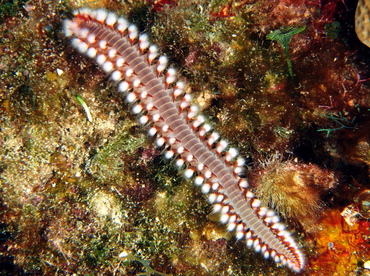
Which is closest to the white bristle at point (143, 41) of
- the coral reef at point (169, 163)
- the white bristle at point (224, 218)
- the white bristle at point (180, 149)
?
the coral reef at point (169, 163)

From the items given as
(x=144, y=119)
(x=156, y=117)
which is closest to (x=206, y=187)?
(x=156, y=117)

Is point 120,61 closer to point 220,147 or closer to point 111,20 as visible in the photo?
point 111,20

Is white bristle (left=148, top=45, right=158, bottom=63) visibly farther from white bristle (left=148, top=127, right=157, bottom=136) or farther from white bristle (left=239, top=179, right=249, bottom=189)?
white bristle (left=239, top=179, right=249, bottom=189)

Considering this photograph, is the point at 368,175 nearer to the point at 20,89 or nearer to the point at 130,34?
the point at 130,34

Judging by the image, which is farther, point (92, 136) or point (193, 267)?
point (193, 267)

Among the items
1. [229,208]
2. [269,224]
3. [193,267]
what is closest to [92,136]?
[229,208]

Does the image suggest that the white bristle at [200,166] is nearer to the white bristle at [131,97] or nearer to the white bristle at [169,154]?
the white bristle at [169,154]
